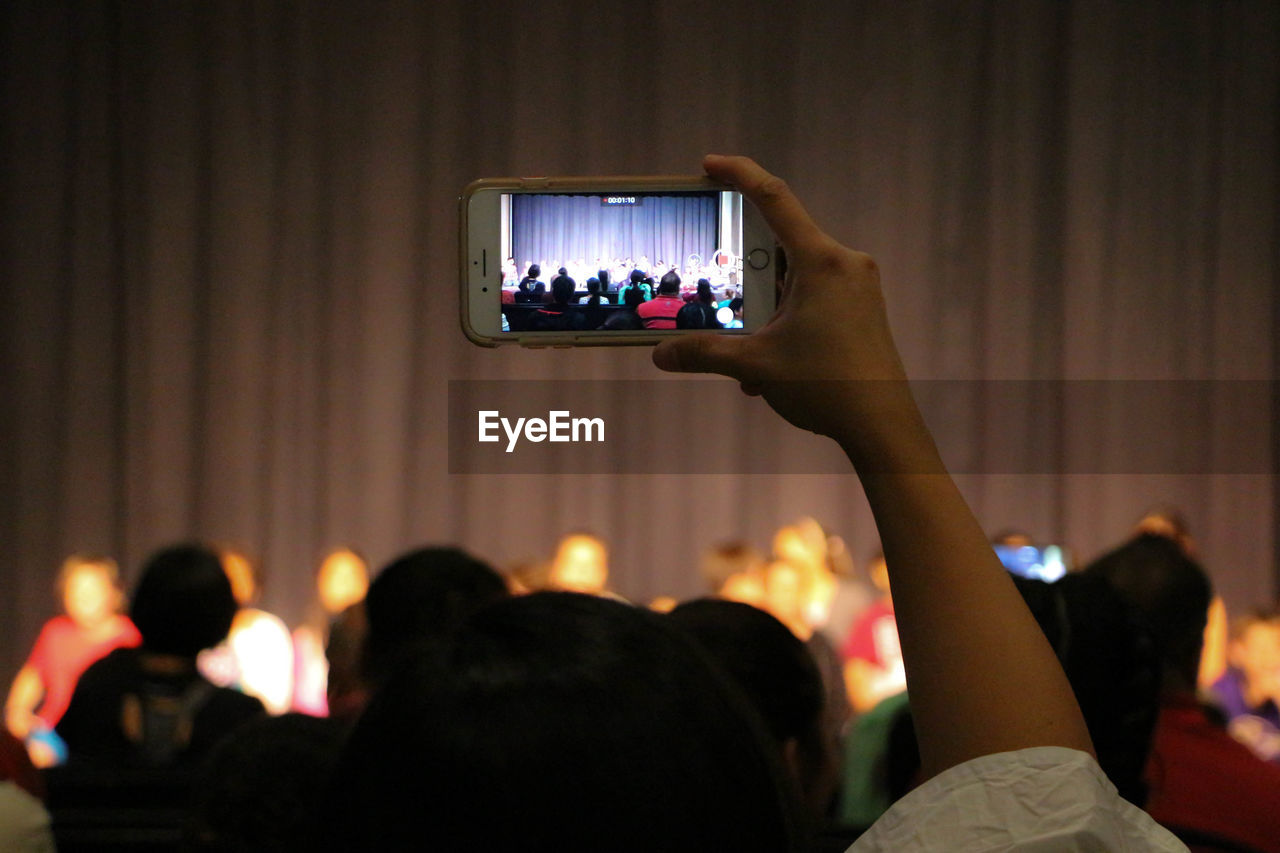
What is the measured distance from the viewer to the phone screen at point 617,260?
3.65 feet

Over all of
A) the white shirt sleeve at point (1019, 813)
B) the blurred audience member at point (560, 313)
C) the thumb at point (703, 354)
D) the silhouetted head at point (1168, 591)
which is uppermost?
the blurred audience member at point (560, 313)

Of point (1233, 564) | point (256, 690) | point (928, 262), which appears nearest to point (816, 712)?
point (256, 690)

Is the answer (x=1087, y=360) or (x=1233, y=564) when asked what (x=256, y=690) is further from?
(x=1233, y=564)

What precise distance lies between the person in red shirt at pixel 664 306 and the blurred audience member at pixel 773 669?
1.23ft

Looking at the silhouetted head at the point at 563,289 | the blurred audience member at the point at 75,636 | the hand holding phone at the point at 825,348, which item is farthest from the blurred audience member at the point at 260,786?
the blurred audience member at the point at 75,636

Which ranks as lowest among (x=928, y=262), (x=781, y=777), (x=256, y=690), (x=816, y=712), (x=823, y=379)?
(x=256, y=690)

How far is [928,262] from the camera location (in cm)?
771

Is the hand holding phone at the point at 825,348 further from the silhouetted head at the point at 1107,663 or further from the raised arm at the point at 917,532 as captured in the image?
the silhouetted head at the point at 1107,663

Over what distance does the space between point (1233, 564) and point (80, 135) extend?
7303 millimetres

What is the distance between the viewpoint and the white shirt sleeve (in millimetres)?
516

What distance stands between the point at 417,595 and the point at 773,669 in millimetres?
631

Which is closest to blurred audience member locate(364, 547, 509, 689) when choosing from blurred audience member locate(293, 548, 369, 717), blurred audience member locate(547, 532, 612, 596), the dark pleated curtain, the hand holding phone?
the hand holding phone

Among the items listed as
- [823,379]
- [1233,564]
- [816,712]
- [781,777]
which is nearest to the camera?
[781,777]

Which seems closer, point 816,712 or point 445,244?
point 816,712
